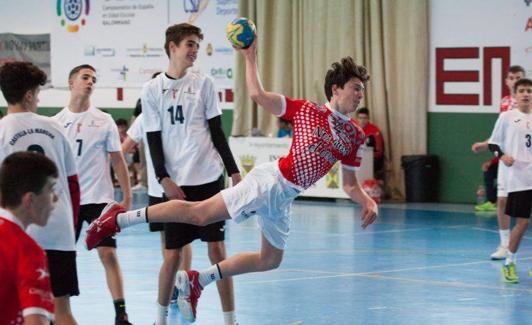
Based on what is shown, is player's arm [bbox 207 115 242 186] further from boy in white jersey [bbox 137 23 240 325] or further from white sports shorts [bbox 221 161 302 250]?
white sports shorts [bbox 221 161 302 250]

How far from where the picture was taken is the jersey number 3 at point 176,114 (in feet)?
26.9

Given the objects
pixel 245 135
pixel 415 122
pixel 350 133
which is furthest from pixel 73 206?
pixel 245 135

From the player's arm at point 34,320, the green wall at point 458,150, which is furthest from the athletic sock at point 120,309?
the green wall at point 458,150

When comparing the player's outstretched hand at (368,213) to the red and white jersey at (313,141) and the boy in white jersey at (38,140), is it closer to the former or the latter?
the red and white jersey at (313,141)

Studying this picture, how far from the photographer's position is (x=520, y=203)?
11312 mm

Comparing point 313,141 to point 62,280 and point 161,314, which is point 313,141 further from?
point 62,280

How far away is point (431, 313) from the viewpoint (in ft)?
30.4

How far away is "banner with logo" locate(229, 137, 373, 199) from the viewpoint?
19828 millimetres

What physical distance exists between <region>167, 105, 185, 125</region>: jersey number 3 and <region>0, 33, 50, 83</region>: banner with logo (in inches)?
726

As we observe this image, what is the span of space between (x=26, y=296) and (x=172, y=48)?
4313mm

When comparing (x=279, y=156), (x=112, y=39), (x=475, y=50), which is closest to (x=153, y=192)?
(x=279, y=156)

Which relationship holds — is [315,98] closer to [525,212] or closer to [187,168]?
[525,212]

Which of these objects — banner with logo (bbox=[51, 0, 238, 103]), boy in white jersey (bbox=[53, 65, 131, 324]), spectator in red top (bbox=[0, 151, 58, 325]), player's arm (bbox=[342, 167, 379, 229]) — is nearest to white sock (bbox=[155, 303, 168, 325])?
boy in white jersey (bbox=[53, 65, 131, 324])

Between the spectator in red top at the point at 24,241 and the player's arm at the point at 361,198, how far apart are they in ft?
12.8
